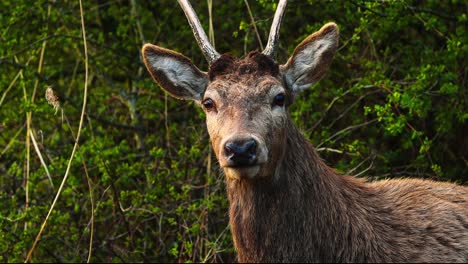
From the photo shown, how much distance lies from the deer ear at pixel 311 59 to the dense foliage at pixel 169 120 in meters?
1.36

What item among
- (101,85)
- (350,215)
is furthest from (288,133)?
(101,85)

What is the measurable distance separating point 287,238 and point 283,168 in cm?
46

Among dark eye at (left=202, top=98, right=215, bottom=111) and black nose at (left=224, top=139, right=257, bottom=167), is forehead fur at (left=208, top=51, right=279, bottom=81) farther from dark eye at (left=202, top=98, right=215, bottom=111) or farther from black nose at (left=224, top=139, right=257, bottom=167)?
black nose at (left=224, top=139, right=257, bottom=167)

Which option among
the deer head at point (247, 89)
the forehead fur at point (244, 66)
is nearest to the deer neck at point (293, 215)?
the deer head at point (247, 89)

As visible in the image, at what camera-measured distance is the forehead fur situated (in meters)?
5.99

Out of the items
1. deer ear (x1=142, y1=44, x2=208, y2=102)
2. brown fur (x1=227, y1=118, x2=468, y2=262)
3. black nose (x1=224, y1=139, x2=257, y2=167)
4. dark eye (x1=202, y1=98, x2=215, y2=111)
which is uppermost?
deer ear (x1=142, y1=44, x2=208, y2=102)

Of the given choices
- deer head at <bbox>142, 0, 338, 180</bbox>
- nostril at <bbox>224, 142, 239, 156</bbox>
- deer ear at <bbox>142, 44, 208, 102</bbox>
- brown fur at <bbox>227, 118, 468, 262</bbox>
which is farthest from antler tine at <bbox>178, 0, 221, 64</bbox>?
nostril at <bbox>224, 142, 239, 156</bbox>

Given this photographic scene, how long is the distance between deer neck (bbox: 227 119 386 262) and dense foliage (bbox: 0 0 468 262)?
5.39 feet

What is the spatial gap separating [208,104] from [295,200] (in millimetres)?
874

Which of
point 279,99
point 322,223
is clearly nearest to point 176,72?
point 279,99

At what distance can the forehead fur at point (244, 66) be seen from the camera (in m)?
5.99

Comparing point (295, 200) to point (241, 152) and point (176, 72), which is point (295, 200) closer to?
point (241, 152)

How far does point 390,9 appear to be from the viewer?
775 cm

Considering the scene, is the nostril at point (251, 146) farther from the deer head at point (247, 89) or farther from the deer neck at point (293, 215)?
the deer neck at point (293, 215)
